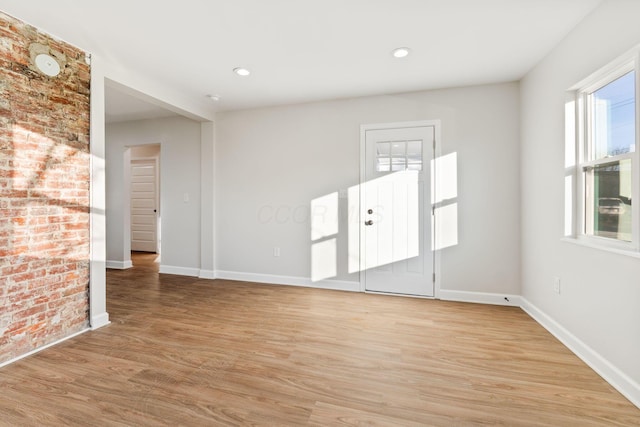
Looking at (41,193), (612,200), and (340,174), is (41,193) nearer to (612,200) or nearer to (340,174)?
(340,174)

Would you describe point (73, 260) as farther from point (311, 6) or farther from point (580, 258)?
point (580, 258)

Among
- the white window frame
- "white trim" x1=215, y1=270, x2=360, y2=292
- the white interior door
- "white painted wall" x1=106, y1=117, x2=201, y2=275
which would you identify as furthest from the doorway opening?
the white window frame

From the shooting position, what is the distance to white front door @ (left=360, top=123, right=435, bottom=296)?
3588mm

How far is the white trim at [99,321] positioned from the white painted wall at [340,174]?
5.89ft

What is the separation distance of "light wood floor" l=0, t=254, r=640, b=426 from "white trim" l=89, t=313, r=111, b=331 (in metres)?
0.09

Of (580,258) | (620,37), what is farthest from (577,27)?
(580,258)

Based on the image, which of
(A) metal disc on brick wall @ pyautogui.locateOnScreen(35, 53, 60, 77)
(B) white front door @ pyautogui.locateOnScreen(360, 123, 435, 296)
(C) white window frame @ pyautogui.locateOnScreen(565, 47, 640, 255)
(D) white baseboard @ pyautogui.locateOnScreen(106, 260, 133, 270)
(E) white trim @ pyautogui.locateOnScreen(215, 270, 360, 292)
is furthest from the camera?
(D) white baseboard @ pyautogui.locateOnScreen(106, 260, 133, 270)

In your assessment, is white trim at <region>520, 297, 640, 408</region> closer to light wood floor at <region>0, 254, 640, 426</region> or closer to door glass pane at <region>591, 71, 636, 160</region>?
light wood floor at <region>0, 254, 640, 426</region>

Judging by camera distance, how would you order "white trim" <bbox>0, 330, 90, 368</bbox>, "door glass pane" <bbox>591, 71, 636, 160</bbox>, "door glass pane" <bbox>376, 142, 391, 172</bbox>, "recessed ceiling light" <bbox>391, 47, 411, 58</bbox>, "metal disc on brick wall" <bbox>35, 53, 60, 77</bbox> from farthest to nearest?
"door glass pane" <bbox>376, 142, 391, 172</bbox>, "recessed ceiling light" <bbox>391, 47, 411, 58</bbox>, "metal disc on brick wall" <bbox>35, 53, 60, 77</bbox>, "white trim" <bbox>0, 330, 90, 368</bbox>, "door glass pane" <bbox>591, 71, 636, 160</bbox>

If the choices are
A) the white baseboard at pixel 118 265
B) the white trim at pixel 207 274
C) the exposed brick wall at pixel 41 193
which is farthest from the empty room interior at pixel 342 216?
the white baseboard at pixel 118 265

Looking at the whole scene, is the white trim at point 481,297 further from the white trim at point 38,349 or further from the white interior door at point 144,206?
the white interior door at point 144,206

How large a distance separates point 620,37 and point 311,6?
195 cm

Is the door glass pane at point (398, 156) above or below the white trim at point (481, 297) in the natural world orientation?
above

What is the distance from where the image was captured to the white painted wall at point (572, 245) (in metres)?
1.80
